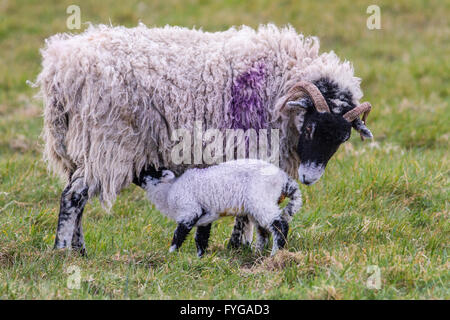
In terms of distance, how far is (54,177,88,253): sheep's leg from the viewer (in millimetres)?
5348

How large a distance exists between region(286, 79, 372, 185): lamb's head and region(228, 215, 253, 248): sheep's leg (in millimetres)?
708

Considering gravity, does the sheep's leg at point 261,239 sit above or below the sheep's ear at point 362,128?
below

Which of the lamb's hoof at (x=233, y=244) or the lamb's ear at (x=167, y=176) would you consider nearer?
the lamb's ear at (x=167, y=176)

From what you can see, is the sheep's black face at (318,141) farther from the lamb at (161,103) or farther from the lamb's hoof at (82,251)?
the lamb's hoof at (82,251)

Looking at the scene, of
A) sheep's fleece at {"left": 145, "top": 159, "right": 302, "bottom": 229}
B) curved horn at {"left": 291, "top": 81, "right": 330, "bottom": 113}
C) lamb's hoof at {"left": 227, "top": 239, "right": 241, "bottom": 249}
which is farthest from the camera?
lamb's hoof at {"left": 227, "top": 239, "right": 241, "bottom": 249}

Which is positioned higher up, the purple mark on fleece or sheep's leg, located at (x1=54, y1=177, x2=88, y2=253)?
the purple mark on fleece

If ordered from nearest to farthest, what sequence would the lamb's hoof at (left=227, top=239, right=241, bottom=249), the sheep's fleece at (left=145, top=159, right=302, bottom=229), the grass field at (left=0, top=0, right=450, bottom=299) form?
the grass field at (left=0, top=0, right=450, bottom=299) → the sheep's fleece at (left=145, top=159, right=302, bottom=229) → the lamb's hoof at (left=227, top=239, right=241, bottom=249)

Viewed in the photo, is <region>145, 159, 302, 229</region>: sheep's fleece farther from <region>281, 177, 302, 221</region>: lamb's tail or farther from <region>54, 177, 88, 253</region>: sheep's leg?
<region>54, 177, 88, 253</region>: sheep's leg

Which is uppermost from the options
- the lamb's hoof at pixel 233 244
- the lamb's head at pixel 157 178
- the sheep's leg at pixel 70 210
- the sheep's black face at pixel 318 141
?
the sheep's black face at pixel 318 141

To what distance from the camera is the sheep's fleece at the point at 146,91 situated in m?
5.29

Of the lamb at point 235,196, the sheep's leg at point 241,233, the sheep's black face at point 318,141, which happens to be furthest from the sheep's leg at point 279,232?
the sheep's leg at point 241,233

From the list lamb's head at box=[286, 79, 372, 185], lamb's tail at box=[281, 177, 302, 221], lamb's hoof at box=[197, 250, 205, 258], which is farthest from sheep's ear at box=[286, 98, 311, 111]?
lamb's hoof at box=[197, 250, 205, 258]

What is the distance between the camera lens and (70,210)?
17.6 ft

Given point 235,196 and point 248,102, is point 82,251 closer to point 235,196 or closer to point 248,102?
point 235,196
